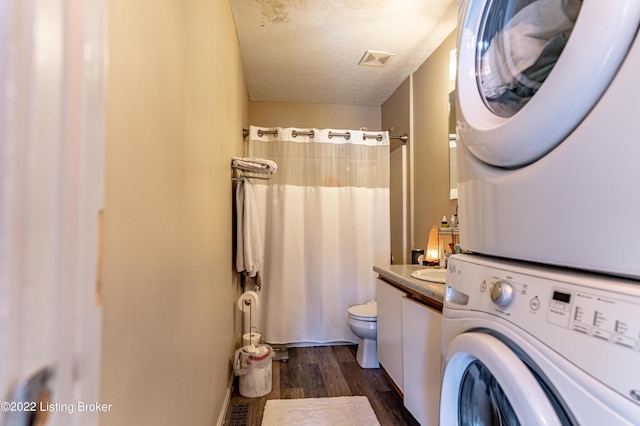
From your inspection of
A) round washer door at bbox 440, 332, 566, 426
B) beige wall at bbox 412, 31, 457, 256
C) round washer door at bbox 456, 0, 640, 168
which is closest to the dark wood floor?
round washer door at bbox 440, 332, 566, 426

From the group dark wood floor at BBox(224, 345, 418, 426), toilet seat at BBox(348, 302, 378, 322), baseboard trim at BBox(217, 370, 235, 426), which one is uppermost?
toilet seat at BBox(348, 302, 378, 322)

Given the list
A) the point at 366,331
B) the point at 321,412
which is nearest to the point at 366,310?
the point at 366,331

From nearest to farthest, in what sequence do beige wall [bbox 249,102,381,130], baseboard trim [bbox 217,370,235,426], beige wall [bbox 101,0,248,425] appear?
1. beige wall [bbox 101,0,248,425]
2. baseboard trim [bbox 217,370,235,426]
3. beige wall [bbox 249,102,381,130]

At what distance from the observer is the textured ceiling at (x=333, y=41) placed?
6.55 ft

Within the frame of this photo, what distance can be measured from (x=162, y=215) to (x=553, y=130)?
924 mm

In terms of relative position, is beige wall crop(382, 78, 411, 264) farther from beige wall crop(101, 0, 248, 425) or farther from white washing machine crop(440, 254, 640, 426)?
white washing machine crop(440, 254, 640, 426)

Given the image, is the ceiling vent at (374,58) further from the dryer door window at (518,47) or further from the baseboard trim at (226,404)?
the baseboard trim at (226,404)

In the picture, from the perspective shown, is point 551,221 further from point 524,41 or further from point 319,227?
point 319,227

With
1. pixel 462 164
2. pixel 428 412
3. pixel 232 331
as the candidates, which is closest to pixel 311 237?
pixel 232 331

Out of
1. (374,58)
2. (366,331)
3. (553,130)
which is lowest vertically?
(366,331)

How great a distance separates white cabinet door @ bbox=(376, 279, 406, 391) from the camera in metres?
1.80

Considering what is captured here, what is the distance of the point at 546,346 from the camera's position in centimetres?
61

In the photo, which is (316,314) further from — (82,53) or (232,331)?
(82,53)
